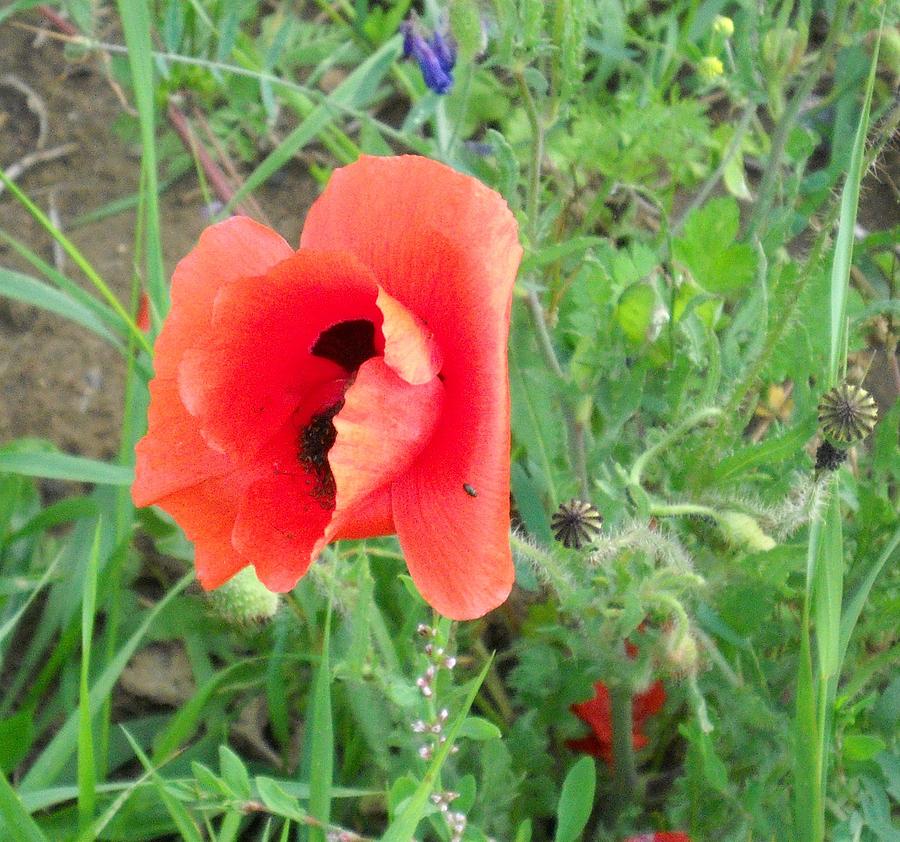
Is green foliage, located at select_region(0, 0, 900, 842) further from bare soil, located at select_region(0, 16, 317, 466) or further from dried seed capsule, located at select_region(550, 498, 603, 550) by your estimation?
bare soil, located at select_region(0, 16, 317, 466)

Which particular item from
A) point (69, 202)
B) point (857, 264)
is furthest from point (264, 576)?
point (69, 202)

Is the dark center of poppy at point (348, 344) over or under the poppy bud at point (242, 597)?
over

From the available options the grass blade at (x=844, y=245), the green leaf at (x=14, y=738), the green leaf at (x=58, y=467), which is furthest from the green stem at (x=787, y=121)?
the green leaf at (x=14, y=738)

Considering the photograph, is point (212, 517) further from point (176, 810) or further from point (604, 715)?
point (604, 715)

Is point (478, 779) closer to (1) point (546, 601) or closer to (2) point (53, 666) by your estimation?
(1) point (546, 601)

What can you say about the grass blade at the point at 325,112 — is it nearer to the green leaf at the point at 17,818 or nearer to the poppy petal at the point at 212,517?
the poppy petal at the point at 212,517

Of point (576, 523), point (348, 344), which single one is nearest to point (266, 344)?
point (348, 344)

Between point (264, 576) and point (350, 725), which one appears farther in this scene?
point (350, 725)
